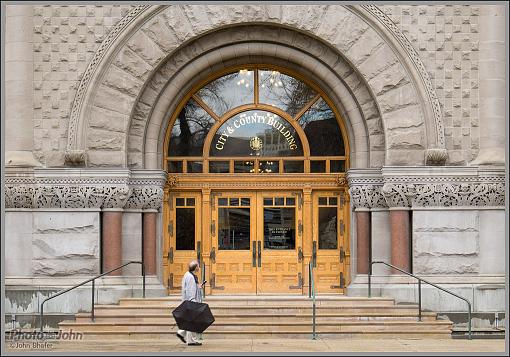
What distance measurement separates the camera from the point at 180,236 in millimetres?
22422

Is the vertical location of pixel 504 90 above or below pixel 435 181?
above

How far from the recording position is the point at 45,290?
20.6 metres

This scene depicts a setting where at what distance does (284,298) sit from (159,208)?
3.42m

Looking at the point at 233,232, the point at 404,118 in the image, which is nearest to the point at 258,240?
the point at 233,232

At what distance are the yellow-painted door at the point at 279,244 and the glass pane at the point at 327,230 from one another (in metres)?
0.48

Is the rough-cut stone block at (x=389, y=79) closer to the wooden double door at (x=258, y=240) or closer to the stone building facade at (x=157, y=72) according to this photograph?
the stone building facade at (x=157, y=72)

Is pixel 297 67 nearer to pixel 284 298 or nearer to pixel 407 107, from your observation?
pixel 407 107

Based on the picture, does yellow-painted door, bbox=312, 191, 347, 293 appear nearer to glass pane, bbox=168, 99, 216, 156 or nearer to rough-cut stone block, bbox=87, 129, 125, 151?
glass pane, bbox=168, 99, 216, 156

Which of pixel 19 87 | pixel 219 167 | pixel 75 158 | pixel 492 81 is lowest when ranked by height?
pixel 219 167

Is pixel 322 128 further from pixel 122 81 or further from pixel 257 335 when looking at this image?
pixel 257 335

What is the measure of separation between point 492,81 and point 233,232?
6.58 meters

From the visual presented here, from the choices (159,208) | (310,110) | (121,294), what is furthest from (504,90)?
(121,294)

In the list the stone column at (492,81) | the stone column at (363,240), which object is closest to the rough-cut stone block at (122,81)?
the stone column at (363,240)

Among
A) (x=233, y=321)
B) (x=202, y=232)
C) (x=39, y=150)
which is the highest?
(x=39, y=150)
